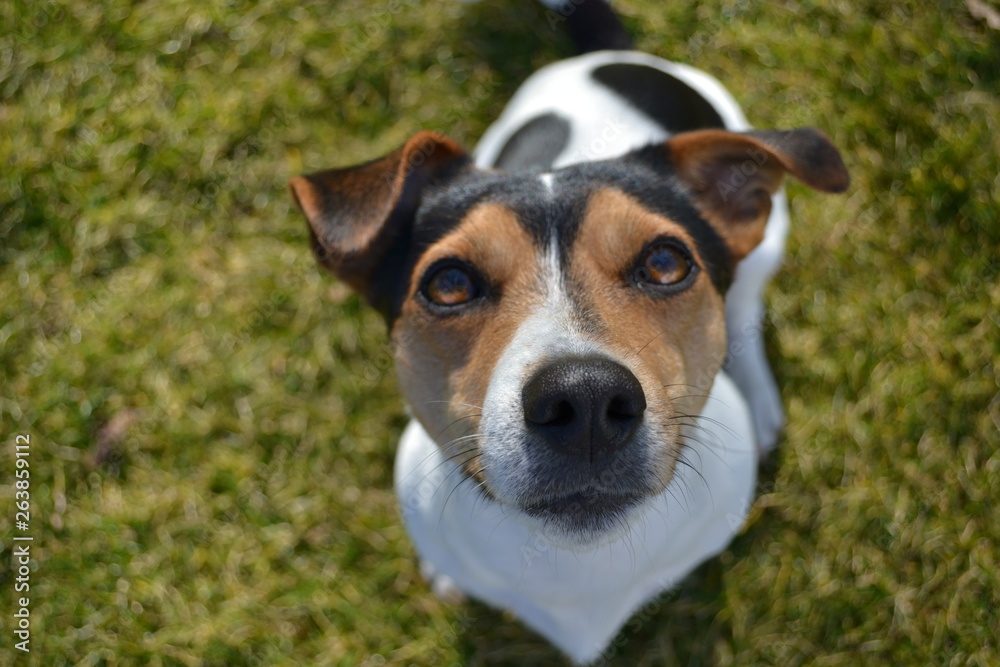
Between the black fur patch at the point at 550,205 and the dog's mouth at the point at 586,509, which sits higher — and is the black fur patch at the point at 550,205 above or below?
above

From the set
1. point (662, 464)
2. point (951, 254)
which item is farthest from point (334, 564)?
point (951, 254)

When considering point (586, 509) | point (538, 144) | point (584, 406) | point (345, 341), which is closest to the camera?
point (584, 406)

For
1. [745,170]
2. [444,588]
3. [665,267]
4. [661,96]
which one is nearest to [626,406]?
[665,267]

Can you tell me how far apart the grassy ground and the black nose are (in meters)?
2.40

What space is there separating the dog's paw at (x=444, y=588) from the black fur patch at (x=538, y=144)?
2.33 m

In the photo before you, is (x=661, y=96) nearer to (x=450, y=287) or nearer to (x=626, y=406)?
(x=450, y=287)

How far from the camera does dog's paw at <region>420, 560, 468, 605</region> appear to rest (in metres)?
4.60

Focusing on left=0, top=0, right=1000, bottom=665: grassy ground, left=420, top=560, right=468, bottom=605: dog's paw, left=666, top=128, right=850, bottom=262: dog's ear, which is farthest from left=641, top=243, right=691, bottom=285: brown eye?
left=420, top=560, right=468, bottom=605: dog's paw

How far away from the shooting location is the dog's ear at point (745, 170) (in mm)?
3057

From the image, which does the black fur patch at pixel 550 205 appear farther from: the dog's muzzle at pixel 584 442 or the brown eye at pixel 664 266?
the dog's muzzle at pixel 584 442

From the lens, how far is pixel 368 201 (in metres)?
2.99

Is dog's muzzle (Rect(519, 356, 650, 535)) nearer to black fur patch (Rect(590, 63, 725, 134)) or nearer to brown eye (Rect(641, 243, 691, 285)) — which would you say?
brown eye (Rect(641, 243, 691, 285))

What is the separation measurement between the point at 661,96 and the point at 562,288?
6.06 ft

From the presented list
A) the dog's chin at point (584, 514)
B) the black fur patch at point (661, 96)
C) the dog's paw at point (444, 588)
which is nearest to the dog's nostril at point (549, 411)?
the dog's chin at point (584, 514)
